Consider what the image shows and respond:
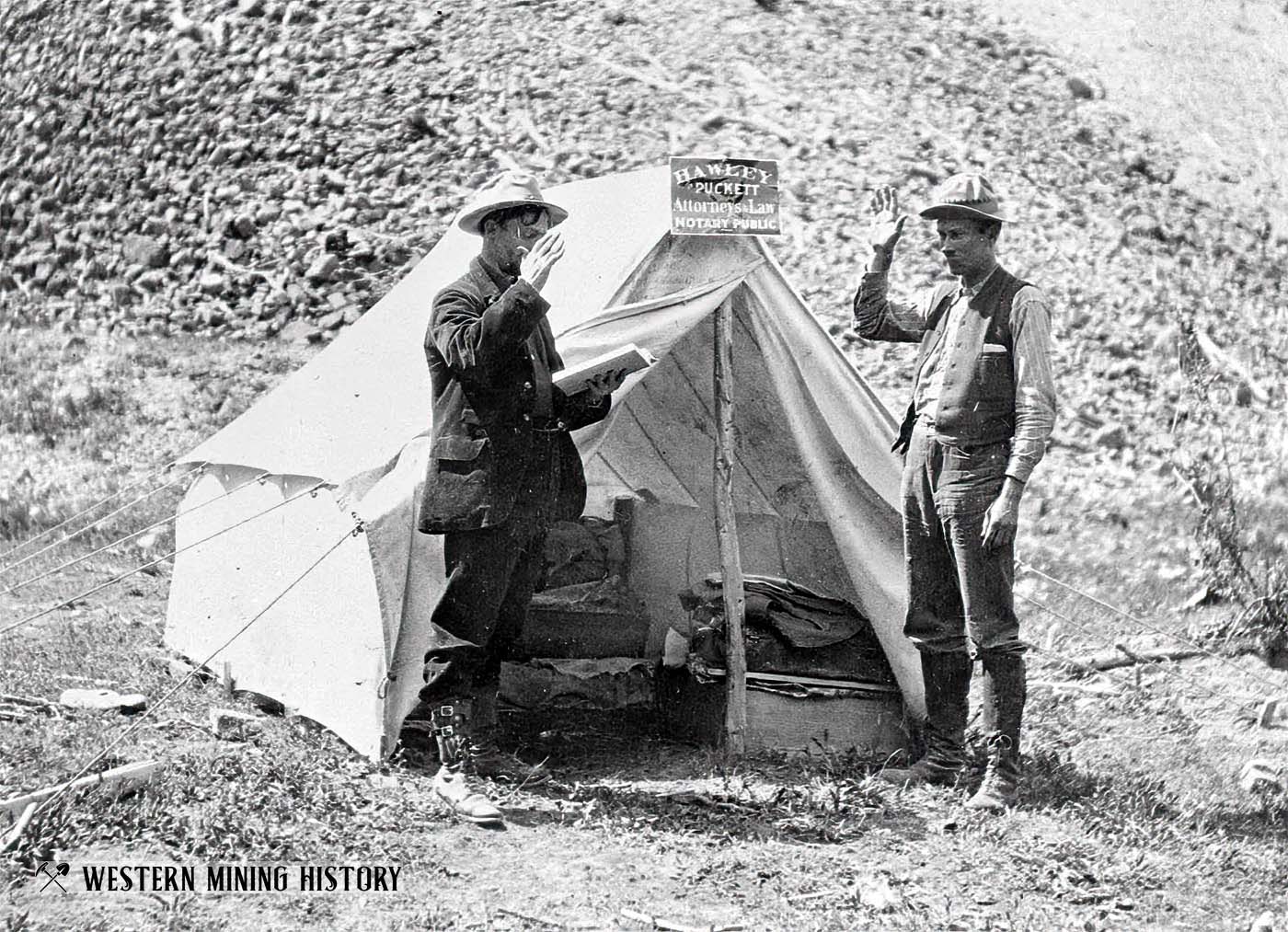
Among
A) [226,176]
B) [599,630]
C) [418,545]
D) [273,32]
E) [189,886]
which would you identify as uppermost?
[273,32]

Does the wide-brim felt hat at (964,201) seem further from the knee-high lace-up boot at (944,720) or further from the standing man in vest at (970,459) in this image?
the knee-high lace-up boot at (944,720)

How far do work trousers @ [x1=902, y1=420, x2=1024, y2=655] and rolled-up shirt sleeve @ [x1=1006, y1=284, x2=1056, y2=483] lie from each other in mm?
109

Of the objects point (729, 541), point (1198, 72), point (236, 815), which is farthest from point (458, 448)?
point (1198, 72)

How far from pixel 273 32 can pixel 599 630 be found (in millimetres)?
11258

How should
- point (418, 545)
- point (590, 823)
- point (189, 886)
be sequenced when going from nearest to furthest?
point (189, 886), point (590, 823), point (418, 545)

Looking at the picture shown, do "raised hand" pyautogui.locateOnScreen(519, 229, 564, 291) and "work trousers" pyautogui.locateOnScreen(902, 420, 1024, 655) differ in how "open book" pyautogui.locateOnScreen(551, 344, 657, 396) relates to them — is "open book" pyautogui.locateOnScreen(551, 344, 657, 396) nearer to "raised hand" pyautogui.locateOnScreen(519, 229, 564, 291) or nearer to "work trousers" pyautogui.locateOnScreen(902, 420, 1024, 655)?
"raised hand" pyautogui.locateOnScreen(519, 229, 564, 291)

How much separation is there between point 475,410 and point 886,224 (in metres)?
1.55

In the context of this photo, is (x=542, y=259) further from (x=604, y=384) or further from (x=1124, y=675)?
(x=1124, y=675)

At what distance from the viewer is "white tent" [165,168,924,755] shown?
18.3ft

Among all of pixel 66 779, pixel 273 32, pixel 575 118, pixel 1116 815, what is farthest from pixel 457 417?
pixel 273 32

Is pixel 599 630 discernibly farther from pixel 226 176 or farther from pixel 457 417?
pixel 226 176

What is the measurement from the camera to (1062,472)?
10.5 meters

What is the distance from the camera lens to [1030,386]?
495 centimetres

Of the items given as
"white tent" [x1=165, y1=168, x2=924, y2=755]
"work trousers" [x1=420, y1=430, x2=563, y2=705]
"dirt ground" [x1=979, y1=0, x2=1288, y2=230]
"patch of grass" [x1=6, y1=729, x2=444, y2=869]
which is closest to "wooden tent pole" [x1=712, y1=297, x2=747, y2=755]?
"white tent" [x1=165, y1=168, x2=924, y2=755]
